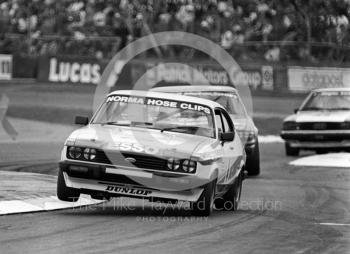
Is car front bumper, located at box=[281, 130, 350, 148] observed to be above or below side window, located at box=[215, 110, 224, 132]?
below

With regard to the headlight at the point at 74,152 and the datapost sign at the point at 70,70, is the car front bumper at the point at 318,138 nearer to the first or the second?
the headlight at the point at 74,152

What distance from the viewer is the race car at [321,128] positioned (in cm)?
2048

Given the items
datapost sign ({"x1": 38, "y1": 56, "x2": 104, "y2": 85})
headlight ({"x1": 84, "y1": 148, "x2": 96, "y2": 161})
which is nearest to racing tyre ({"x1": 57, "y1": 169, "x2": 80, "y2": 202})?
headlight ({"x1": 84, "y1": 148, "x2": 96, "y2": 161})

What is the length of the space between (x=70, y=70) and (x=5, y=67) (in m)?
2.62

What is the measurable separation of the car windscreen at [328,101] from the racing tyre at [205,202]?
12.1 meters

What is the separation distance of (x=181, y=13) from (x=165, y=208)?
24.1 metres

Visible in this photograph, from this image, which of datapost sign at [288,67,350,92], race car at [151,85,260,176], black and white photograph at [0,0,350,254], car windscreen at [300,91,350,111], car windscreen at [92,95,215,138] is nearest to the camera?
black and white photograph at [0,0,350,254]

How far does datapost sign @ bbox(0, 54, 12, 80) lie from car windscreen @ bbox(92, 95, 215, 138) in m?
27.6

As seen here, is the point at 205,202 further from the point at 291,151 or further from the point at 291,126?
the point at 291,151

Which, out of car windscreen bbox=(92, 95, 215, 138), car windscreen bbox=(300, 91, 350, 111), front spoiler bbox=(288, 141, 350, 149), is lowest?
front spoiler bbox=(288, 141, 350, 149)

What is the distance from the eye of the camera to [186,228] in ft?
29.0

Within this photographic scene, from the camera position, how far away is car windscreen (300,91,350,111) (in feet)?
70.1

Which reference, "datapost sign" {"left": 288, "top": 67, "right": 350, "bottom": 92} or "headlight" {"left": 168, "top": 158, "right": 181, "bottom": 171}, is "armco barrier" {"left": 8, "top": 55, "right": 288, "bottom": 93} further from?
"headlight" {"left": 168, "top": 158, "right": 181, "bottom": 171}

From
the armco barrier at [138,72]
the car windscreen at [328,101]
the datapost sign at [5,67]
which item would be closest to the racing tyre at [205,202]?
the car windscreen at [328,101]
